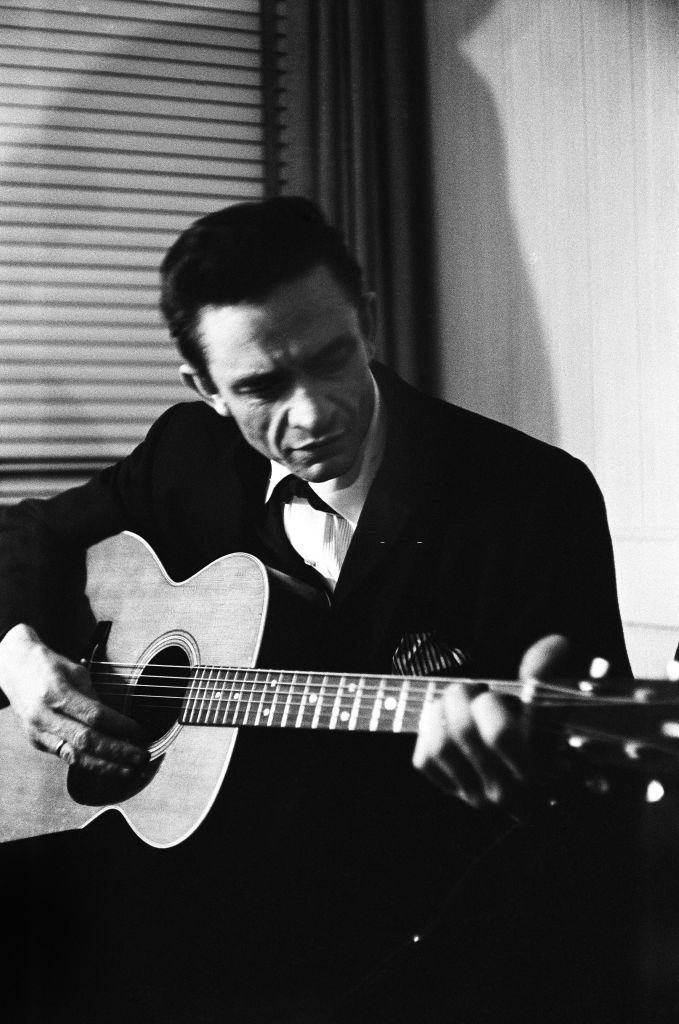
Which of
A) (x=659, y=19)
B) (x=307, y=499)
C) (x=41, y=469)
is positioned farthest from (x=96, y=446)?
(x=659, y=19)

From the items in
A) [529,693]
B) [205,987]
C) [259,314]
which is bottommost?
[205,987]

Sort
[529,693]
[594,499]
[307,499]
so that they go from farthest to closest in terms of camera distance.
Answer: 1. [307,499]
2. [594,499]
3. [529,693]

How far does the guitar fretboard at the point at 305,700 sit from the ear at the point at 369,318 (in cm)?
31

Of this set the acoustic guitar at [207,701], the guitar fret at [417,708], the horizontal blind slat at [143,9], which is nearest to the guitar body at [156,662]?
the acoustic guitar at [207,701]

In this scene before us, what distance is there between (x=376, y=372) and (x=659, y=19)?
1.19ft

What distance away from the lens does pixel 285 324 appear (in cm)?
75

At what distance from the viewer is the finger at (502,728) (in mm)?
599

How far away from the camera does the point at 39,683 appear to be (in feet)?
3.15

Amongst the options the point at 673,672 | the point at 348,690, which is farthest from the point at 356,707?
the point at 673,672

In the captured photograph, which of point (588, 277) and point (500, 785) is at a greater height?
point (588, 277)

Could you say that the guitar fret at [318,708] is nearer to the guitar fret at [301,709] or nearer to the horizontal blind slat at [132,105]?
the guitar fret at [301,709]

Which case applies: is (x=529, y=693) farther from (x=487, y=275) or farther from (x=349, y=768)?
(x=487, y=275)

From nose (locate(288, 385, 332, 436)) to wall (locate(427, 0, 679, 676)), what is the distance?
14 cm

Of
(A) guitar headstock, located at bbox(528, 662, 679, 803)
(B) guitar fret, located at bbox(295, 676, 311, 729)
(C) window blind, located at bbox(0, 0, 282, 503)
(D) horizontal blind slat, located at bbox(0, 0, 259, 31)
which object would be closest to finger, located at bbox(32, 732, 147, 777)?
(B) guitar fret, located at bbox(295, 676, 311, 729)
